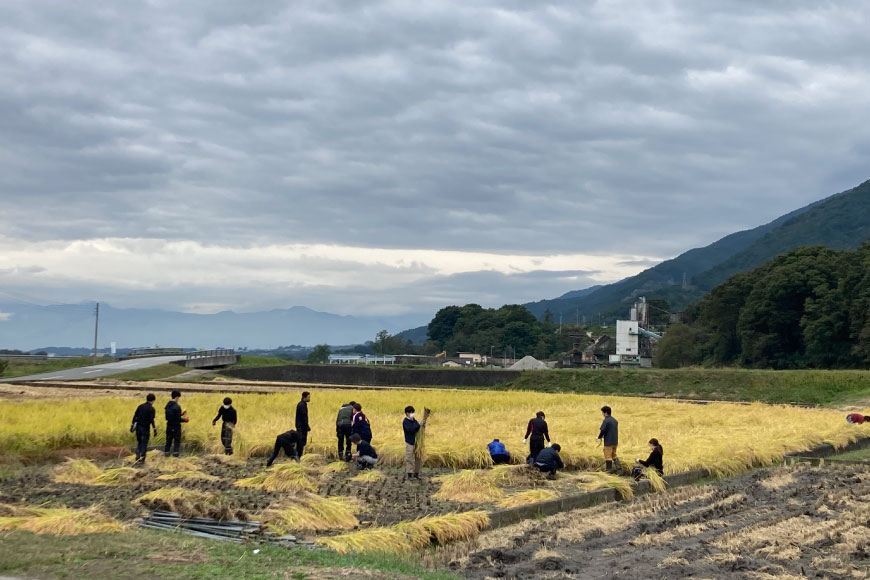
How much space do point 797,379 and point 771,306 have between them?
83.2ft

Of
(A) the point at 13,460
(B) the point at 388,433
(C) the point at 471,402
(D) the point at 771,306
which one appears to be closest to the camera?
(A) the point at 13,460

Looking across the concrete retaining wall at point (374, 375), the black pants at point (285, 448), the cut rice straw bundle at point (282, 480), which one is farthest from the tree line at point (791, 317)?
the cut rice straw bundle at point (282, 480)

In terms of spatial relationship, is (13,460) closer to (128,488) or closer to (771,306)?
(128,488)

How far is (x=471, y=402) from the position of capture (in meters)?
37.4

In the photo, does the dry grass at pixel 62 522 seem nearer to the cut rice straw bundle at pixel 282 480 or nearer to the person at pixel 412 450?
the cut rice straw bundle at pixel 282 480

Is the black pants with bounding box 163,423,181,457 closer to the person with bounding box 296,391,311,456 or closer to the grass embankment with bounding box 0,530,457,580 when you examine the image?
the person with bounding box 296,391,311,456

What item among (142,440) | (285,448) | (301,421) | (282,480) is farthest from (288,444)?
(142,440)

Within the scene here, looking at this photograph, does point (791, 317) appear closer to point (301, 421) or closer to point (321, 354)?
point (301, 421)

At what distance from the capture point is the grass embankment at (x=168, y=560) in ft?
27.3

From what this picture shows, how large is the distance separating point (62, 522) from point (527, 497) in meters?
7.16

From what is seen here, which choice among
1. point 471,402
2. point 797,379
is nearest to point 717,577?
point 471,402

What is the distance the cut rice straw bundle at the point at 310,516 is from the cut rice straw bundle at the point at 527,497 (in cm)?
258

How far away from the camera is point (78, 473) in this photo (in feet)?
54.0

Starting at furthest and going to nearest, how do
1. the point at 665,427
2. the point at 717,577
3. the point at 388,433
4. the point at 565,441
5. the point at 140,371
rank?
the point at 140,371, the point at 665,427, the point at 388,433, the point at 565,441, the point at 717,577
